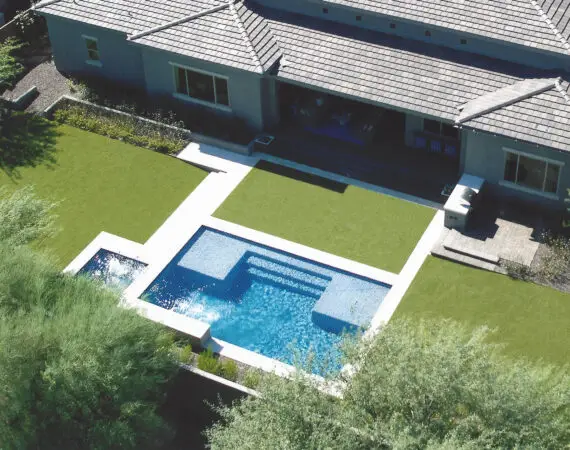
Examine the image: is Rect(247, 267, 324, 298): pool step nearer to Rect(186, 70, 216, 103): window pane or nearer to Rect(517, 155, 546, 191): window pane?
Rect(517, 155, 546, 191): window pane

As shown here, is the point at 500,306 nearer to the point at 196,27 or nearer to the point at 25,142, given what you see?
the point at 196,27

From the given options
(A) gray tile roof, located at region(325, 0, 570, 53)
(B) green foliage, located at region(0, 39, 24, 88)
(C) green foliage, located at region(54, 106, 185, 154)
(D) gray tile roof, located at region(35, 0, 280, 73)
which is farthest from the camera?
(B) green foliage, located at region(0, 39, 24, 88)

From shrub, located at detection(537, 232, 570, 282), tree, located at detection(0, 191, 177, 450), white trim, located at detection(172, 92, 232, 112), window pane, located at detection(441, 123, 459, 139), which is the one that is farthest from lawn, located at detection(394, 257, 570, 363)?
white trim, located at detection(172, 92, 232, 112)

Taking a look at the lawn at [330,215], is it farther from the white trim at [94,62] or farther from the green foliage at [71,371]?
the white trim at [94,62]

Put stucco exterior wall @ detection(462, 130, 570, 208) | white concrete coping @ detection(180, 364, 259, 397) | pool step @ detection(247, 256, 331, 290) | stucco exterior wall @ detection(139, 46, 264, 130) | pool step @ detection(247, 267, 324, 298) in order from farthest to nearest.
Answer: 1. stucco exterior wall @ detection(139, 46, 264, 130)
2. stucco exterior wall @ detection(462, 130, 570, 208)
3. pool step @ detection(247, 256, 331, 290)
4. pool step @ detection(247, 267, 324, 298)
5. white concrete coping @ detection(180, 364, 259, 397)

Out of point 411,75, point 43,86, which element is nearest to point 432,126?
point 411,75

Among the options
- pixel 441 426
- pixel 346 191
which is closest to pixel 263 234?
pixel 346 191

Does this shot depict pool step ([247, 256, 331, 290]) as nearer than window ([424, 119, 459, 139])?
Yes

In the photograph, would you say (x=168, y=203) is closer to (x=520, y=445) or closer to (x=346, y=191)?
(x=346, y=191)
